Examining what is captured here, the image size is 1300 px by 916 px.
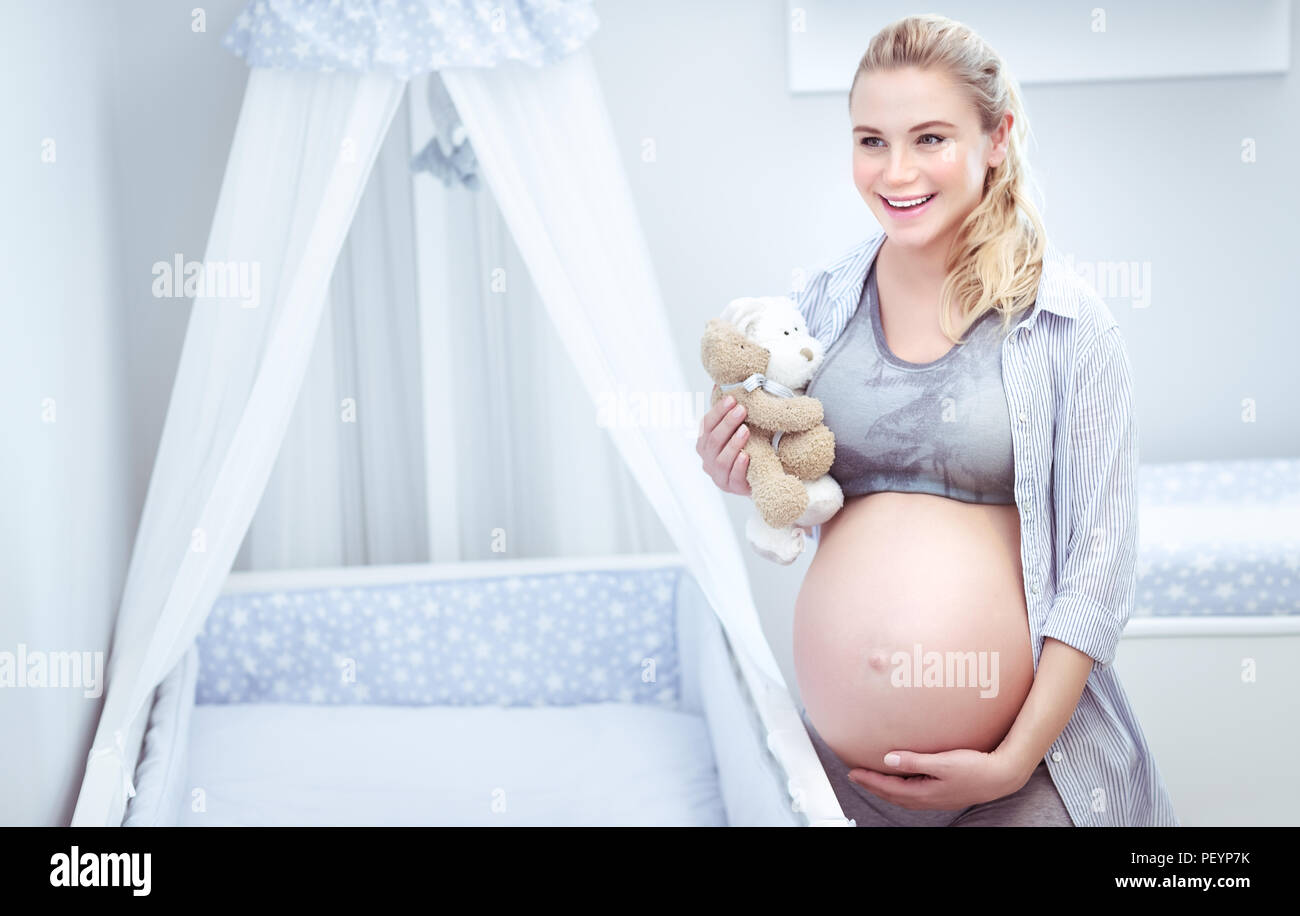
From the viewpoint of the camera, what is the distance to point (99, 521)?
2121 mm

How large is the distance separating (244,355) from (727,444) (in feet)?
2.78

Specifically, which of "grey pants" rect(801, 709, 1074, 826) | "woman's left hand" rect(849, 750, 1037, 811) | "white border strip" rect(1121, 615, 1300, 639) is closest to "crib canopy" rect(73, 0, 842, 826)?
"grey pants" rect(801, 709, 1074, 826)

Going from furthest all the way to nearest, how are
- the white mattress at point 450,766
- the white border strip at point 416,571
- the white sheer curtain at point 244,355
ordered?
the white border strip at point 416,571
the white mattress at point 450,766
the white sheer curtain at point 244,355

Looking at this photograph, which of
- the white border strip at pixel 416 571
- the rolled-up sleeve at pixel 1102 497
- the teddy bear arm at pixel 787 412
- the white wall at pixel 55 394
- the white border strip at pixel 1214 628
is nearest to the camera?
the rolled-up sleeve at pixel 1102 497

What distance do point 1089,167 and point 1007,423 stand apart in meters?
1.67

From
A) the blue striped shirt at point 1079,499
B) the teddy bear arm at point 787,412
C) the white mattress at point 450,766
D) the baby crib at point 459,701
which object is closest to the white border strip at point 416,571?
the baby crib at point 459,701

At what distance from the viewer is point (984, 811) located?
57.2 inches

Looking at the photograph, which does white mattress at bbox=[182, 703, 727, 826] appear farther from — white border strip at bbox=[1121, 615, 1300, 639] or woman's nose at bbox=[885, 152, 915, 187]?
woman's nose at bbox=[885, 152, 915, 187]

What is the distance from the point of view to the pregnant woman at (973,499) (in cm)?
138

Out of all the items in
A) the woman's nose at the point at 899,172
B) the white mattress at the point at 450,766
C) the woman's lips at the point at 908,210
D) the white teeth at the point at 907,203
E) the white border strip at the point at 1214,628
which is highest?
the woman's nose at the point at 899,172

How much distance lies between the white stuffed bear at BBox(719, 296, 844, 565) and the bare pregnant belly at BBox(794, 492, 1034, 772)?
71mm

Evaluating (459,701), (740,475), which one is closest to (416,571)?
(459,701)

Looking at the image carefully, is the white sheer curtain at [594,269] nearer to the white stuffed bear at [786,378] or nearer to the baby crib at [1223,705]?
the white stuffed bear at [786,378]
